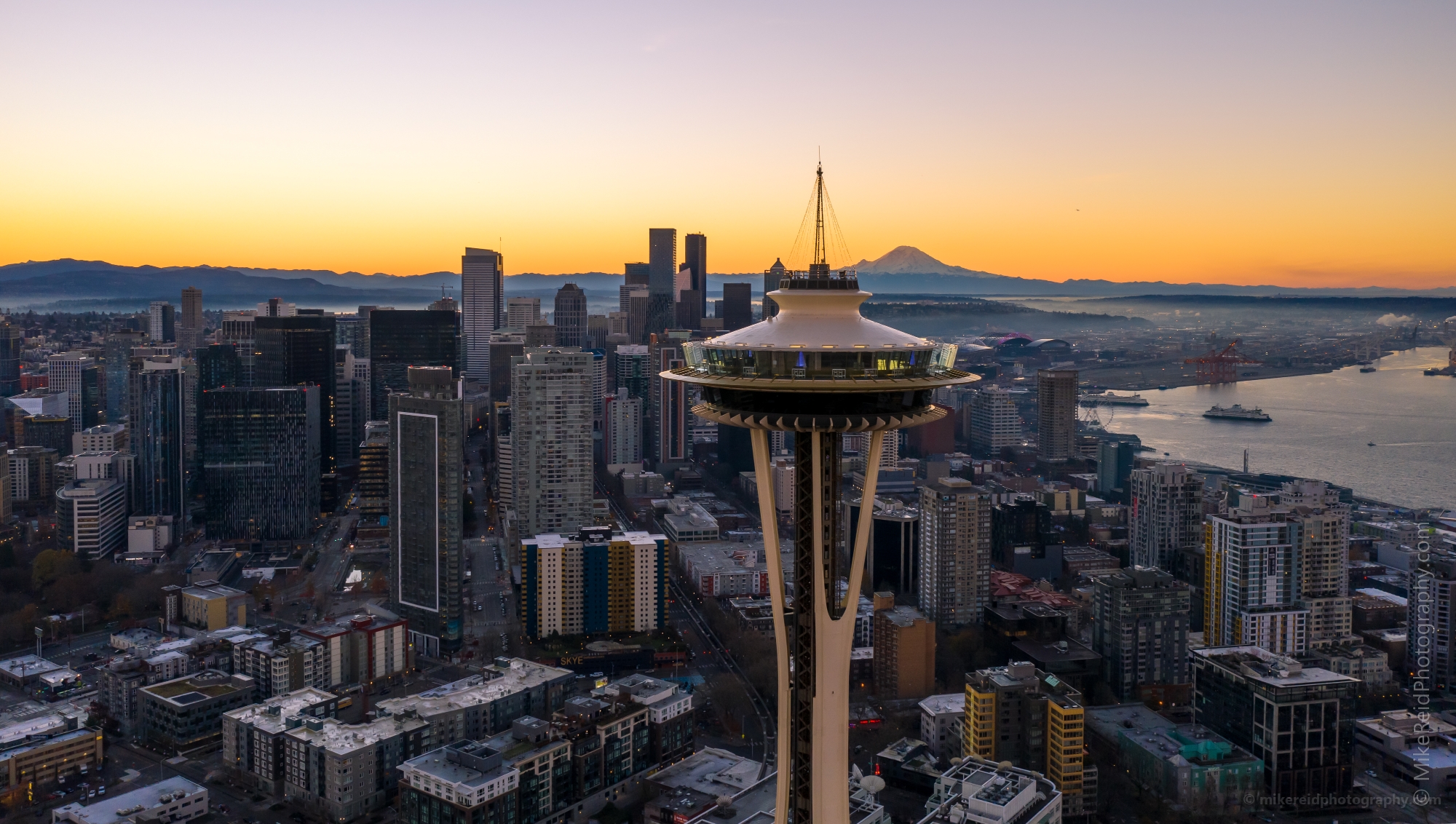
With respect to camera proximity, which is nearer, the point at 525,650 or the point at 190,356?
the point at 525,650

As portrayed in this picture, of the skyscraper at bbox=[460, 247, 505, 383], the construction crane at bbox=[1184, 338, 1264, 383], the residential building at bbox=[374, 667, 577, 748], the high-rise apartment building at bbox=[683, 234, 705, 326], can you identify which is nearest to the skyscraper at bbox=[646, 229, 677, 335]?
the high-rise apartment building at bbox=[683, 234, 705, 326]

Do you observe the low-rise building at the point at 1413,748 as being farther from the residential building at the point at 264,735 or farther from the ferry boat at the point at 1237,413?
the ferry boat at the point at 1237,413

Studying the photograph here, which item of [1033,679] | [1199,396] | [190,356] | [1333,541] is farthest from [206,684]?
[1199,396]

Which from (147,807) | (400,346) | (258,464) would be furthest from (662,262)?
(147,807)

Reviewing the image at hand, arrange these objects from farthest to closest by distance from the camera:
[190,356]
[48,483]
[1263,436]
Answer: [190,356] → [1263,436] → [48,483]

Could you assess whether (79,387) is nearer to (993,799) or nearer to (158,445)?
(158,445)

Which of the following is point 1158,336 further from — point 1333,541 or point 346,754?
point 346,754

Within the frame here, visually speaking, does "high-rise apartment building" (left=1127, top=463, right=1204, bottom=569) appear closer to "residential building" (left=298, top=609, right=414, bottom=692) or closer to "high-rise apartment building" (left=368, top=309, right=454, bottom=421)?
"residential building" (left=298, top=609, right=414, bottom=692)
